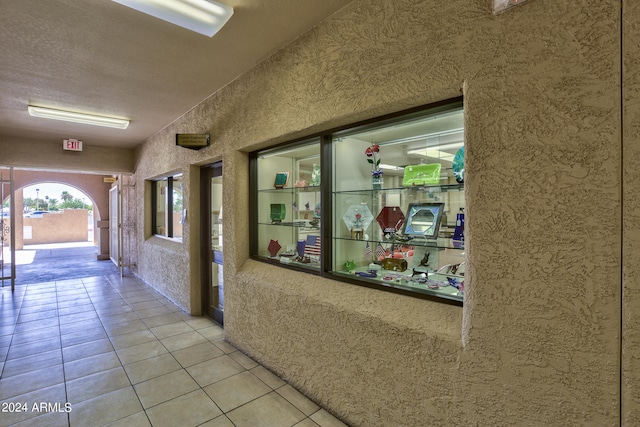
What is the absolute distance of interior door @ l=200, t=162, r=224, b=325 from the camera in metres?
3.73

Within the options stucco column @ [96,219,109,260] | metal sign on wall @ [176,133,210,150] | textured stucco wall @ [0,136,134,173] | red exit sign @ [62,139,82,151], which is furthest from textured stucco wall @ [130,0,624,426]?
stucco column @ [96,219,109,260]

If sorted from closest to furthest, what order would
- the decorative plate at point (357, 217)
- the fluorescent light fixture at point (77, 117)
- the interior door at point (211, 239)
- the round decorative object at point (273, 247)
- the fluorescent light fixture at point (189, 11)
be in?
the fluorescent light fixture at point (189, 11), the decorative plate at point (357, 217), the round decorative object at point (273, 247), the fluorescent light fixture at point (77, 117), the interior door at point (211, 239)

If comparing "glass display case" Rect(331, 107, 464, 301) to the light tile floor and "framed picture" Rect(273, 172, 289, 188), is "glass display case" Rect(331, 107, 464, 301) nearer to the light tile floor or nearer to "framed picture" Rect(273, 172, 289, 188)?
"framed picture" Rect(273, 172, 289, 188)

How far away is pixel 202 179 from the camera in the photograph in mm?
3812

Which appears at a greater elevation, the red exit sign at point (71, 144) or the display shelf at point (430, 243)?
the red exit sign at point (71, 144)

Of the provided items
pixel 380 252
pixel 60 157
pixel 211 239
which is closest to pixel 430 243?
pixel 380 252

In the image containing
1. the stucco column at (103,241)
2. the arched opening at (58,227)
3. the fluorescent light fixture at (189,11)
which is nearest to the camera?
the fluorescent light fixture at (189,11)

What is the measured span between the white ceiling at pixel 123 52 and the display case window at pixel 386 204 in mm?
814

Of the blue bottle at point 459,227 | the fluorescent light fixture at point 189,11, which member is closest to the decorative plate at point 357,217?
the blue bottle at point 459,227

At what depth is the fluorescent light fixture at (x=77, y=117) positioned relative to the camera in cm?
362

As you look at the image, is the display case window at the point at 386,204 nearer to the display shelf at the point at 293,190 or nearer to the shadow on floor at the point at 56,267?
the display shelf at the point at 293,190

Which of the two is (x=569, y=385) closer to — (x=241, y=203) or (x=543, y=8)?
(x=543, y=8)

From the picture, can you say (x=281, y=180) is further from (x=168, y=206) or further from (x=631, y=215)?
(x=168, y=206)

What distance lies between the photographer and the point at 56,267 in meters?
7.15
